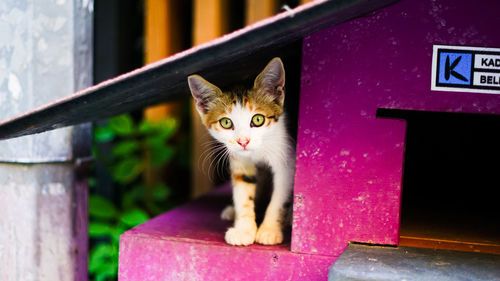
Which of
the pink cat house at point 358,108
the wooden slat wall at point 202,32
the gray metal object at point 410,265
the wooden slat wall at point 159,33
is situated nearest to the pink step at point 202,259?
the pink cat house at point 358,108

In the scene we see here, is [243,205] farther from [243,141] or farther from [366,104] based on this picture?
[366,104]

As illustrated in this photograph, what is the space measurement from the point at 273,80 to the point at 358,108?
34 centimetres

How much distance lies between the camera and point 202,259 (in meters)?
1.64

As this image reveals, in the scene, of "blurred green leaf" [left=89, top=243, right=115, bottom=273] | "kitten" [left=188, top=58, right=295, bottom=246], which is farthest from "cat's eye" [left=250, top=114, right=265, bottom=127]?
"blurred green leaf" [left=89, top=243, right=115, bottom=273]

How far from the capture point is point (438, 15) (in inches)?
57.1

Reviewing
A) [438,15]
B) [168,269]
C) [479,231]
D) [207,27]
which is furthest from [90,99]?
[207,27]

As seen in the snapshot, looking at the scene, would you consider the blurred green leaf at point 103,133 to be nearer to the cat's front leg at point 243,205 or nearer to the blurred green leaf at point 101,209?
the blurred green leaf at point 101,209

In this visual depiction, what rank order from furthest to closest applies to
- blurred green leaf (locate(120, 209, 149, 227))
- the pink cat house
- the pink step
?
blurred green leaf (locate(120, 209, 149, 227))
the pink step
the pink cat house

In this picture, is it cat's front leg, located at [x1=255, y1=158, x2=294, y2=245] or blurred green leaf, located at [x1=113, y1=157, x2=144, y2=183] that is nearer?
cat's front leg, located at [x1=255, y1=158, x2=294, y2=245]

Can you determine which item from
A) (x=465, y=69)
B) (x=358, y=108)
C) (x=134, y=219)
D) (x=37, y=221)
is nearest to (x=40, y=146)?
(x=37, y=221)

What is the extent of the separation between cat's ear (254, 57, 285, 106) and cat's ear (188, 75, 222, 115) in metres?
0.15

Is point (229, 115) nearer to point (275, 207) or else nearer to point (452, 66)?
point (275, 207)

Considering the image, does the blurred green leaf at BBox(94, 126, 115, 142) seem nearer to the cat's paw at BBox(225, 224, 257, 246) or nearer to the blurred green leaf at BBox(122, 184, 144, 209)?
the blurred green leaf at BBox(122, 184, 144, 209)

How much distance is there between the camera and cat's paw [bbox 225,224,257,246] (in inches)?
64.8
